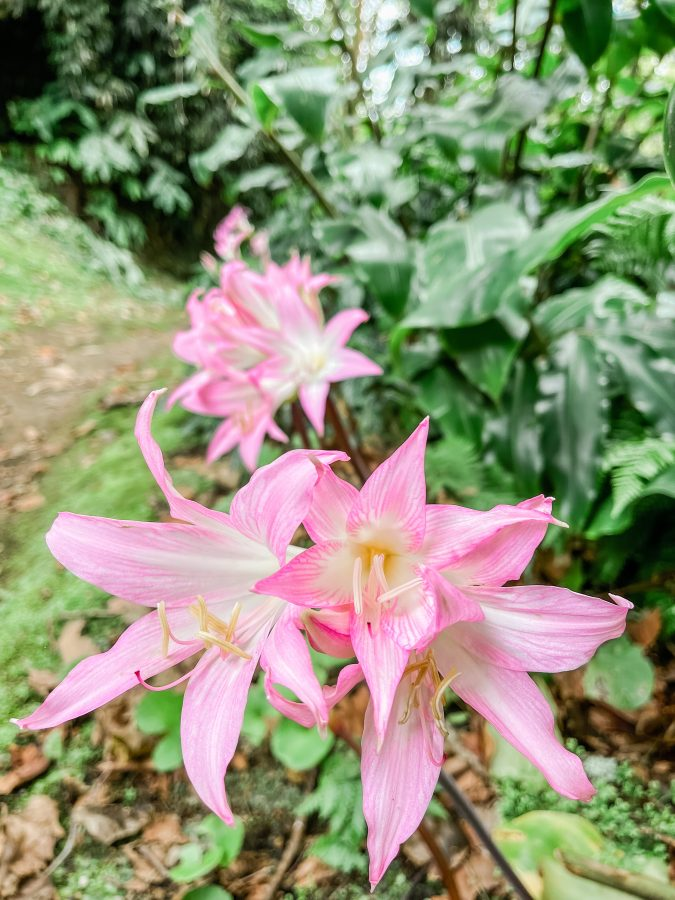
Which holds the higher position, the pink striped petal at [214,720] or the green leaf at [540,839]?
the pink striped petal at [214,720]

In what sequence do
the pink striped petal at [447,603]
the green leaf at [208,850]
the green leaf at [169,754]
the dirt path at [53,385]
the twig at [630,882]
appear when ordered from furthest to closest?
the dirt path at [53,385] → the green leaf at [169,754] → the green leaf at [208,850] → the twig at [630,882] → the pink striped petal at [447,603]

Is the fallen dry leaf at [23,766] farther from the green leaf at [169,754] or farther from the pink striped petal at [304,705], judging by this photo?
the pink striped petal at [304,705]

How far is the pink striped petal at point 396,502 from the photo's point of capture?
0.35m

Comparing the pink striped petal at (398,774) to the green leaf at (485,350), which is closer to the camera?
the pink striped petal at (398,774)

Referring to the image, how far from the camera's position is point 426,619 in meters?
0.35

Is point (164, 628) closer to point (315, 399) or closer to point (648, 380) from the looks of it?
point (315, 399)

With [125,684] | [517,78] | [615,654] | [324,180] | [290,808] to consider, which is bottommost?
[290,808]

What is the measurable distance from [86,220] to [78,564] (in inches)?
177

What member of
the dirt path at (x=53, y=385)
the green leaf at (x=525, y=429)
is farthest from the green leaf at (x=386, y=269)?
the dirt path at (x=53, y=385)

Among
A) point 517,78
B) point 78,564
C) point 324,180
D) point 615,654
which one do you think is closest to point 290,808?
point 615,654

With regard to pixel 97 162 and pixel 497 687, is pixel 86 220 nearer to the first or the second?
pixel 97 162

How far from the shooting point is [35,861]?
0.77 meters

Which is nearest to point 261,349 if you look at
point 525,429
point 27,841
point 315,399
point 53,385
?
point 315,399

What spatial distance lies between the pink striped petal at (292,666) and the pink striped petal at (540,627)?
0.35ft
